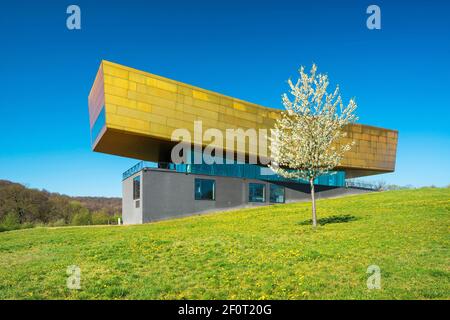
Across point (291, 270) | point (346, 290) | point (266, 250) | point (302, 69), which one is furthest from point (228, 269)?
point (302, 69)

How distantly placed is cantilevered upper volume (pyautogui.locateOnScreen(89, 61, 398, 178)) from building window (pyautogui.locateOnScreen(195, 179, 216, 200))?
5.94m

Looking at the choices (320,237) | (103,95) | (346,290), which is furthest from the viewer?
(103,95)

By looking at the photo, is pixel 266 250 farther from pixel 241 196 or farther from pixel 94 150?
pixel 94 150

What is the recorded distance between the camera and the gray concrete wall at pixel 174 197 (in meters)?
38.9

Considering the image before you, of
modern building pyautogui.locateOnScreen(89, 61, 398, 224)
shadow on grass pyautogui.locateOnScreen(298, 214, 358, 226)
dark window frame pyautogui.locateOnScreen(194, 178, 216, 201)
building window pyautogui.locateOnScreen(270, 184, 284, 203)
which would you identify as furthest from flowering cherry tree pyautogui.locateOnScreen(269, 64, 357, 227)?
building window pyautogui.locateOnScreen(270, 184, 284, 203)

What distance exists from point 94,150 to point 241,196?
64.8 ft

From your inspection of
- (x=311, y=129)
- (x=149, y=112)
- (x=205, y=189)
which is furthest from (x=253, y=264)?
(x=205, y=189)

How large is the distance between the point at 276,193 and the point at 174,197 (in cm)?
1681

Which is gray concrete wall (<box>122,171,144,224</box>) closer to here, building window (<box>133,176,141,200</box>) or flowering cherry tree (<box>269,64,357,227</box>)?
building window (<box>133,176,141,200</box>)

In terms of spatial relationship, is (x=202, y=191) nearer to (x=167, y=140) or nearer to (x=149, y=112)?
(x=167, y=140)

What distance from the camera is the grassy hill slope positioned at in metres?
9.98

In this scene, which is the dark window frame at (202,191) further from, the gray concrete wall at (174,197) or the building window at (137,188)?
the building window at (137,188)

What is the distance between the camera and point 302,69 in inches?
862

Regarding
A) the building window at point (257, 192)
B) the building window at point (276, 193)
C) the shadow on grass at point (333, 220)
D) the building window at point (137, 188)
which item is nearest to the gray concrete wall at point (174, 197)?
the building window at point (257, 192)
